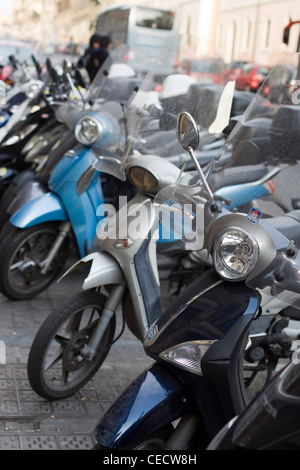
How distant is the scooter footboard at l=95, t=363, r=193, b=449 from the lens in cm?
239

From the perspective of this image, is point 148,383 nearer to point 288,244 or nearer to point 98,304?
point 288,244

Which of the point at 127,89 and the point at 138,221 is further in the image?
the point at 127,89

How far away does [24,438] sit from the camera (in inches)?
132

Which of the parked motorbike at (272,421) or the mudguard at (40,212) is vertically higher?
the parked motorbike at (272,421)

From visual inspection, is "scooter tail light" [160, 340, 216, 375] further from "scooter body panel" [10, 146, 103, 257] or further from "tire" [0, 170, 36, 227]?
"tire" [0, 170, 36, 227]

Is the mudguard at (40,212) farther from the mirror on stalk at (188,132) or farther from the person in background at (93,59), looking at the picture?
the person in background at (93,59)

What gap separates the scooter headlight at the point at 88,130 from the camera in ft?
15.1

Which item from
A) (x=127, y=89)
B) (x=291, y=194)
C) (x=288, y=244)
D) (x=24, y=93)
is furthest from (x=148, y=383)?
(x=24, y=93)

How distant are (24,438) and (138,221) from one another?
1.10 meters

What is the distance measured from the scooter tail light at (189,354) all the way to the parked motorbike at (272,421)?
1.53 feet

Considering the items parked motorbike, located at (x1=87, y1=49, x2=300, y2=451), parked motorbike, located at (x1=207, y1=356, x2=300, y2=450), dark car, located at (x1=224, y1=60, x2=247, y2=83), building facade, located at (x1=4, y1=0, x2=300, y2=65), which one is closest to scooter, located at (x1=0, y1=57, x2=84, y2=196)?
dark car, located at (x1=224, y1=60, x2=247, y2=83)

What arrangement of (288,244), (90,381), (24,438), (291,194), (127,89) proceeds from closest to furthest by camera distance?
(288,244)
(291,194)
(24,438)
(90,381)
(127,89)

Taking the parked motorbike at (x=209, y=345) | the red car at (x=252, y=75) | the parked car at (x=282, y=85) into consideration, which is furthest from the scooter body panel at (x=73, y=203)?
→ the red car at (x=252, y=75)

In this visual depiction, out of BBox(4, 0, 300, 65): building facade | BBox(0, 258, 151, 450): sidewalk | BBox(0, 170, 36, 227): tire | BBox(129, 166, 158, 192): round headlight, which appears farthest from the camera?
BBox(4, 0, 300, 65): building facade
